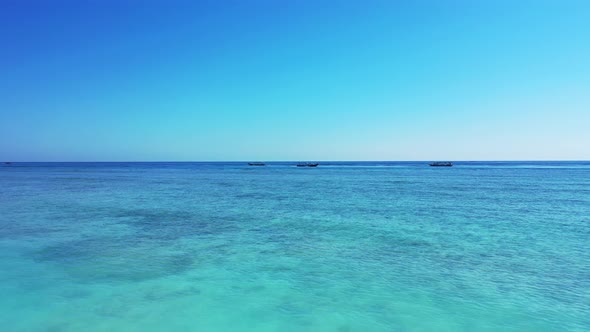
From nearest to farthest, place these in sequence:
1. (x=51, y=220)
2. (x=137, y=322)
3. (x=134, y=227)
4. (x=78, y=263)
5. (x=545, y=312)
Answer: (x=137, y=322) → (x=545, y=312) → (x=78, y=263) → (x=134, y=227) → (x=51, y=220)

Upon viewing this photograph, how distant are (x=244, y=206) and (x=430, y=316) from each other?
18521 mm

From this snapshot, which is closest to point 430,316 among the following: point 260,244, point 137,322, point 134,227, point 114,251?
point 137,322

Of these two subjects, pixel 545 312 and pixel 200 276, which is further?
pixel 200 276

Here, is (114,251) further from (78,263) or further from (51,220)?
(51,220)

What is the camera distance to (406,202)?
2670 centimetres

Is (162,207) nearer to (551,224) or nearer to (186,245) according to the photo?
(186,245)

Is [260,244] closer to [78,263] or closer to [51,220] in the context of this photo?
[78,263]

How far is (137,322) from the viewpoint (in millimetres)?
6949

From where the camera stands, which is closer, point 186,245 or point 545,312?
point 545,312

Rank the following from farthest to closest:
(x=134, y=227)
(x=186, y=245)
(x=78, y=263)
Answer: (x=134, y=227) < (x=186, y=245) < (x=78, y=263)

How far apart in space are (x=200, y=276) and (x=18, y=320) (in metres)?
3.93

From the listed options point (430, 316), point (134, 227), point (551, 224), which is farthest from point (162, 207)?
point (551, 224)

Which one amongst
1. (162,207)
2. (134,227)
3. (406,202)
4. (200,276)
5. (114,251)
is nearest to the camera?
(200,276)

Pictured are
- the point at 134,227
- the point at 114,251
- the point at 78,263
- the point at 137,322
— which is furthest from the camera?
the point at 134,227
